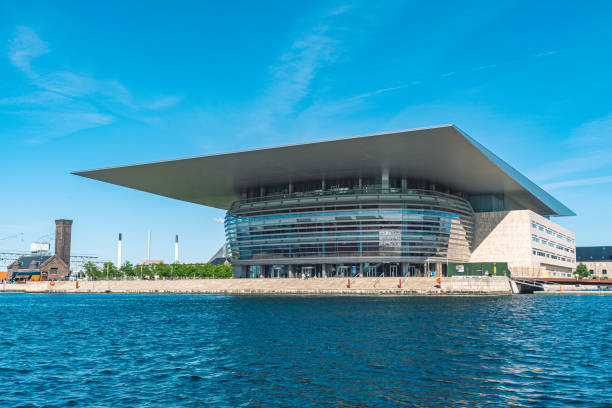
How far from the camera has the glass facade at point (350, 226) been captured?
235ft

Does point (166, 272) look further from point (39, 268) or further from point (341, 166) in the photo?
point (341, 166)

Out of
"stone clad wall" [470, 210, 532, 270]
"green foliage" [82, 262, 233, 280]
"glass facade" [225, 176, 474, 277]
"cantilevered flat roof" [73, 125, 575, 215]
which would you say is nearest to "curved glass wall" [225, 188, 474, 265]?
"glass facade" [225, 176, 474, 277]

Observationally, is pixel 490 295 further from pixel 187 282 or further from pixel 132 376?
pixel 132 376

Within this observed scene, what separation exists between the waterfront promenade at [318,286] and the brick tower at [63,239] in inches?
1858

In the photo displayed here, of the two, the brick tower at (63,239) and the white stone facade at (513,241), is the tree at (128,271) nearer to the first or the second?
the brick tower at (63,239)

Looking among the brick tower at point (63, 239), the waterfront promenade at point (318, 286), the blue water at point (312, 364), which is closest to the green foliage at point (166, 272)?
the brick tower at point (63, 239)

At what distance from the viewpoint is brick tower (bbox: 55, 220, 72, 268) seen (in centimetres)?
13700

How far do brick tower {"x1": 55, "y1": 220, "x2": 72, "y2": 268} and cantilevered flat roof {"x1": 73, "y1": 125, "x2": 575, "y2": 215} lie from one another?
218ft

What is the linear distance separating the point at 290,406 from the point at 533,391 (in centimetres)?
570

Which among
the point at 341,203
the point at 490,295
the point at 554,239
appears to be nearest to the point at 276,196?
the point at 341,203

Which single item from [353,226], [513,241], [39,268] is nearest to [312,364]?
[353,226]

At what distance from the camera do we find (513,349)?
18672 millimetres

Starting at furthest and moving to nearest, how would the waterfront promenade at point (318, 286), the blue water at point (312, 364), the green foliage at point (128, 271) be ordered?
1. the green foliage at point (128, 271)
2. the waterfront promenade at point (318, 286)
3. the blue water at point (312, 364)

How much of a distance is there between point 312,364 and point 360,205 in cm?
5677
